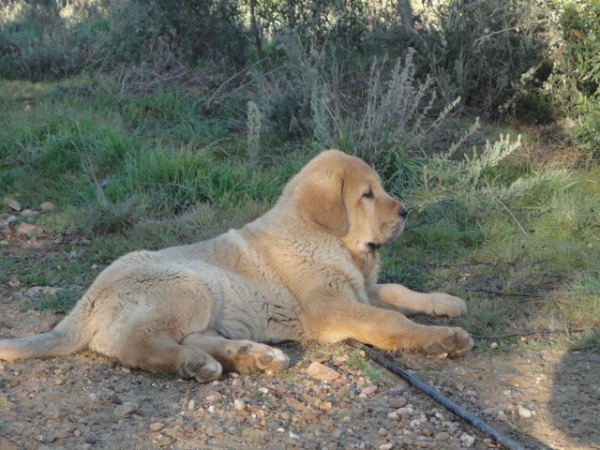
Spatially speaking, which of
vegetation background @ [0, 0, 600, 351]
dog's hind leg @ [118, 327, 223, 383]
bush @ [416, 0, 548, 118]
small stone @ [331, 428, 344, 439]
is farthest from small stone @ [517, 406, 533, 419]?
bush @ [416, 0, 548, 118]

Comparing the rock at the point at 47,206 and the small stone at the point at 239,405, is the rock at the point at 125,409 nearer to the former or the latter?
the small stone at the point at 239,405

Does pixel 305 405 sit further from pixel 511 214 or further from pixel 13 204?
pixel 13 204

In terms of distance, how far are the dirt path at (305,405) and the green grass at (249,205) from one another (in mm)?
741

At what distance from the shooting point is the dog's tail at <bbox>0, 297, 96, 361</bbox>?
411 cm

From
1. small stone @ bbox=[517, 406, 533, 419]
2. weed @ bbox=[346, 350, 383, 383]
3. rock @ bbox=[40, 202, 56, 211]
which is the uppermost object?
rock @ bbox=[40, 202, 56, 211]

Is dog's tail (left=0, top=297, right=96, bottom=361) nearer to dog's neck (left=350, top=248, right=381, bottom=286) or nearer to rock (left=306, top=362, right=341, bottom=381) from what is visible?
rock (left=306, top=362, right=341, bottom=381)

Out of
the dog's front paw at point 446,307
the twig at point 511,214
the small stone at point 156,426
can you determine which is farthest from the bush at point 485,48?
the small stone at point 156,426

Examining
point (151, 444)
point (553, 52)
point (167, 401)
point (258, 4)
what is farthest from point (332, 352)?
point (258, 4)

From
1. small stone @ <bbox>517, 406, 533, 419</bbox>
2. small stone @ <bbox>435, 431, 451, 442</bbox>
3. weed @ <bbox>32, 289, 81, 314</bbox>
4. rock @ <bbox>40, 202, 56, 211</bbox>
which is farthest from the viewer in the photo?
rock @ <bbox>40, 202, 56, 211</bbox>

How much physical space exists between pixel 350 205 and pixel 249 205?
7.14ft

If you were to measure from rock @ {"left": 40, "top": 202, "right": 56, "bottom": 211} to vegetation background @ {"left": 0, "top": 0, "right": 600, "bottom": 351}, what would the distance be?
56mm

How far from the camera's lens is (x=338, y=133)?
7746mm

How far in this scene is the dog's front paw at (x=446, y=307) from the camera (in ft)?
16.6

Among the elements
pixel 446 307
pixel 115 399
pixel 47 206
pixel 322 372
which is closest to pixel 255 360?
pixel 322 372
